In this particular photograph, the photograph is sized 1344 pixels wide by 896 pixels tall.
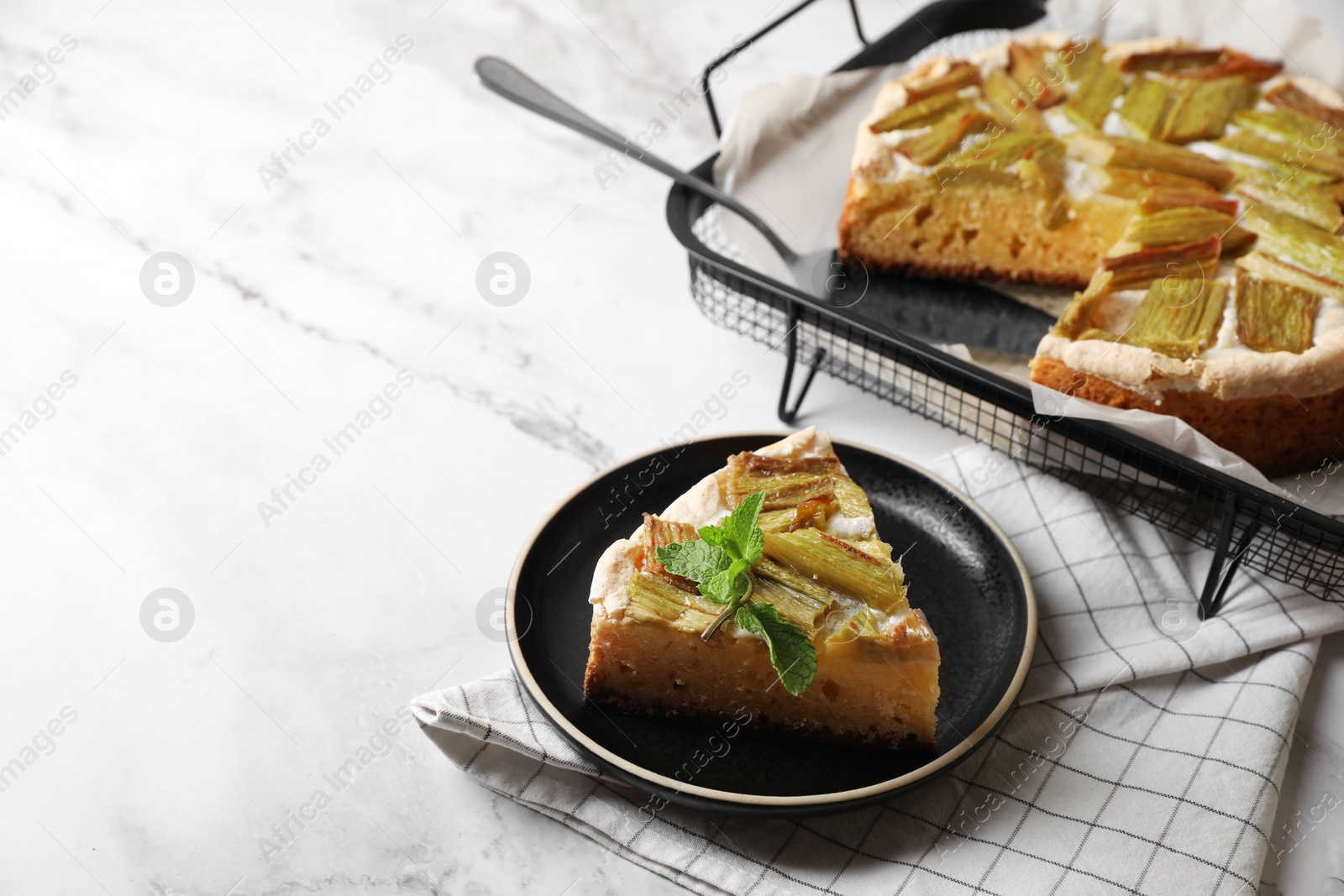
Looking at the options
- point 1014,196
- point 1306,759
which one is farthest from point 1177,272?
point 1306,759

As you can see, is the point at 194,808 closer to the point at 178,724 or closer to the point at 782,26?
the point at 178,724

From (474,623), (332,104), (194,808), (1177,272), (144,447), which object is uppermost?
(332,104)

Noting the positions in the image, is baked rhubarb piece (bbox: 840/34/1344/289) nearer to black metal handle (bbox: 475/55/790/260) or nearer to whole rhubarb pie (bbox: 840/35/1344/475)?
whole rhubarb pie (bbox: 840/35/1344/475)

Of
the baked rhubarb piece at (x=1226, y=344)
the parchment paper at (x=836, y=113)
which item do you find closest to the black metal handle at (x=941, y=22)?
the parchment paper at (x=836, y=113)

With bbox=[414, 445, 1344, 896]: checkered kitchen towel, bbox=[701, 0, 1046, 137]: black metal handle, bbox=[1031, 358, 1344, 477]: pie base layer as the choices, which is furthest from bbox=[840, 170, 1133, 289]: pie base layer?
bbox=[414, 445, 1344, 896]: checkered kitchen towel

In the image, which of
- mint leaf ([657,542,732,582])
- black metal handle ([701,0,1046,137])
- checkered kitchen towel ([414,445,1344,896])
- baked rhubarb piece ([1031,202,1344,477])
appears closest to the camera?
checkered kitchen towel ([414,445,1344,896])
